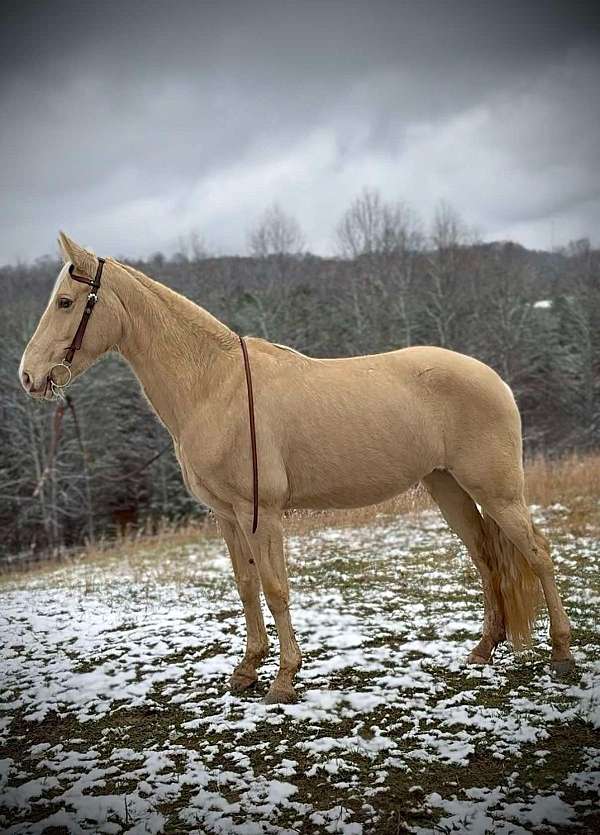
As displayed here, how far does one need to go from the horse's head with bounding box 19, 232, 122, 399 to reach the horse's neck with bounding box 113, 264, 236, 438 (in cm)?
16

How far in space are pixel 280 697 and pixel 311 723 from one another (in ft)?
1.19

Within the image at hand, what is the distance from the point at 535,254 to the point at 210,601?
4553 centimetres

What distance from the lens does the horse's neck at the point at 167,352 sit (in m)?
3.96

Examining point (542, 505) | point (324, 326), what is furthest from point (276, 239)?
point (542, 505)

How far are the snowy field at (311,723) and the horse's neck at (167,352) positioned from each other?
1.93 meters

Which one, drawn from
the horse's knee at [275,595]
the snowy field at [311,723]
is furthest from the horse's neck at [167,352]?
the snowy field at [311,723]

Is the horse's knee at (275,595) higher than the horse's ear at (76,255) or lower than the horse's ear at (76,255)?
lower

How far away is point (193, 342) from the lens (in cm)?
406

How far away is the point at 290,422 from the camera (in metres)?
3.85

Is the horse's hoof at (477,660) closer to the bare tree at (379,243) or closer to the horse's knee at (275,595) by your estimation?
the horse's knee at (275,595)

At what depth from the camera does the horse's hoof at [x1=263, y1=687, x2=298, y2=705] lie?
3773 millimetres

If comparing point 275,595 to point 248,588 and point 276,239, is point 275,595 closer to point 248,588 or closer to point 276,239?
point 248,588

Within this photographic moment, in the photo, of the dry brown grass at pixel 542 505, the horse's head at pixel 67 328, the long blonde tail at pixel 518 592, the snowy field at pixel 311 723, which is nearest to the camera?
the snowy field at pixel 311 723

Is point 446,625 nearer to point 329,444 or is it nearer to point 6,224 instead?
point 329,444
